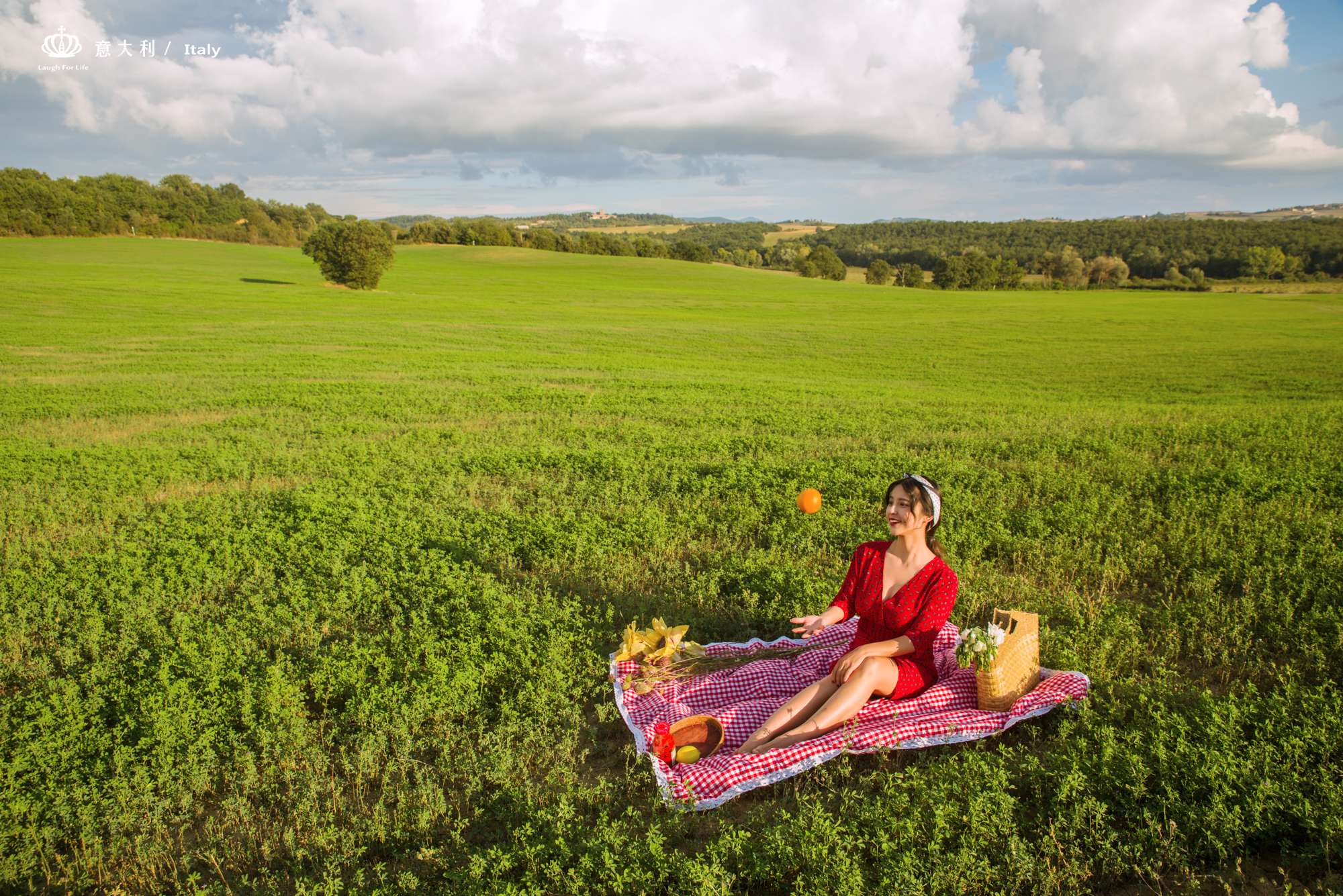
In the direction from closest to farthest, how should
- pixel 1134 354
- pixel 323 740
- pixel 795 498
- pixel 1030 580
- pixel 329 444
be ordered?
pixel 323 740 → pixel 1030 580 → pixel 795 498 → pixel 329 444 → pixel 1134 354

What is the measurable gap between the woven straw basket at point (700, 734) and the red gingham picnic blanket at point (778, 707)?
11 cm

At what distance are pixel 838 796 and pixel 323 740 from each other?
3.34 meters

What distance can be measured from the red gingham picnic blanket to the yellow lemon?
110 millimetres

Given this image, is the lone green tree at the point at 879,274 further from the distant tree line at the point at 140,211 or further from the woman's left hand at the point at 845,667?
the woman's left hand at the point at 845,667

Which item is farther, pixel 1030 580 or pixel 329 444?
pixel 329 444

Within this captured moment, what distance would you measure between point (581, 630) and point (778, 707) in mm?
1789

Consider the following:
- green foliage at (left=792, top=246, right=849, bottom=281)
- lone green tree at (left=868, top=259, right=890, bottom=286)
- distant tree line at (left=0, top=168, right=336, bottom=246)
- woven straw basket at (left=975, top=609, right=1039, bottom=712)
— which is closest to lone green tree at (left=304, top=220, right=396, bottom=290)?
distant tree line at (left=0, top=168, right=336, bottom=246)

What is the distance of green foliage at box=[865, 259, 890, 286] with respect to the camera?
9712 centimetres

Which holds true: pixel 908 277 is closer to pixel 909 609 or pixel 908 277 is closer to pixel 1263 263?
pixel 1263 263

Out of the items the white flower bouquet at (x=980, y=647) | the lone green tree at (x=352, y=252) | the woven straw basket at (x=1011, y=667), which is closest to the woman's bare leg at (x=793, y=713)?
the white flower bouquet at (x=980, y=647)

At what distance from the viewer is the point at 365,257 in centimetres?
5319

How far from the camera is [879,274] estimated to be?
97125 millimetres

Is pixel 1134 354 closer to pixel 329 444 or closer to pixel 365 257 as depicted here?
pixel 329 444

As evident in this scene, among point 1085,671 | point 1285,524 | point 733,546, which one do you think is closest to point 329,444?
point 733,546
